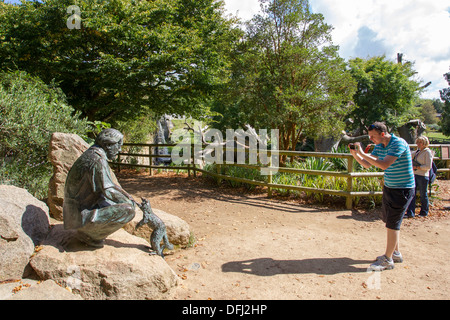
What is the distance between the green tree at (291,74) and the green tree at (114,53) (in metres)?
1.16

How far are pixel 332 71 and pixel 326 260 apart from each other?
19.3 feet

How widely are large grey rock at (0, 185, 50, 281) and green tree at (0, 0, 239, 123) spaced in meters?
A: 5.61

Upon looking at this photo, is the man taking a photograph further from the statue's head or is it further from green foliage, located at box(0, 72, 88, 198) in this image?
green foliage, located at box(0, 72, 88, 198)

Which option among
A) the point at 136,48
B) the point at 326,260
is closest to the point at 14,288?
the point at 326,260

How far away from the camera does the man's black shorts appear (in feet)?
11.0

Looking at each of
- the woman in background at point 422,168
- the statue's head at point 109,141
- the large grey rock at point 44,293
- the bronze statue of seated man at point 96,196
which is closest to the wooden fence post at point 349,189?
the woman in background at point 422,168

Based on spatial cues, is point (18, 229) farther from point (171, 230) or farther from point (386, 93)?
point (386, 93)

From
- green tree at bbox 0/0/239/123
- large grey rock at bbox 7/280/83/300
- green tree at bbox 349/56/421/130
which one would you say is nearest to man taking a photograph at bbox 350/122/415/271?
large grey rock at bbox 7/280/83/300

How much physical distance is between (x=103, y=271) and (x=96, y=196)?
2.27 feet

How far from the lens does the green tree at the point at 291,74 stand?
26.0ft

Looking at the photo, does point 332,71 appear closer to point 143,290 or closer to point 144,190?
point 144,190

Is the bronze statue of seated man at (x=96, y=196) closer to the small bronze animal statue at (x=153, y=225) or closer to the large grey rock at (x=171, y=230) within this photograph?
the small bronze animal statue at (x=153, y=225)

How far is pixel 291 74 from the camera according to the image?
27.0 ft

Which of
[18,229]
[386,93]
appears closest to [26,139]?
[18,229]
